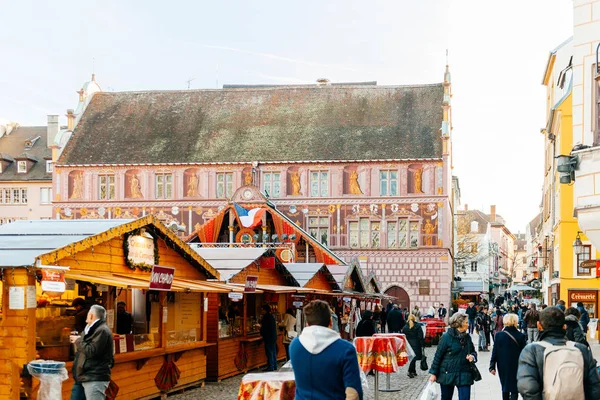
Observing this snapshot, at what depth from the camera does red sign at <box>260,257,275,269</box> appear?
25.1 metres

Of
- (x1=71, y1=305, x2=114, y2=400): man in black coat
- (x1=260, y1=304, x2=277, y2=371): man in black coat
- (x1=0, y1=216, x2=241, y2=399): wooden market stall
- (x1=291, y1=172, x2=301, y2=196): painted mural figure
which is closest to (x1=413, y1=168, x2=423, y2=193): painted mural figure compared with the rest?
(x1=291, y1=172, x2=301, y2=196): painted mural figure

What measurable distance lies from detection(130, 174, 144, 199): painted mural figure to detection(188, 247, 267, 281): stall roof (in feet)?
101

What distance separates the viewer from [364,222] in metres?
54.7

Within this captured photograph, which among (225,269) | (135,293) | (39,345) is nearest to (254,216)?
(225,269)

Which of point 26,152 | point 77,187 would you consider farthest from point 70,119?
point 26,152

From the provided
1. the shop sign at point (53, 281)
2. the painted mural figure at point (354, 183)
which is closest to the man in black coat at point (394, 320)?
the shop sign at point (53, 281)

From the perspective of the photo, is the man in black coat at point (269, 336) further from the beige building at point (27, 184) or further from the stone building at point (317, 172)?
the beige building at point (27, 184)

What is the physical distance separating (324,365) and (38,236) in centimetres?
943

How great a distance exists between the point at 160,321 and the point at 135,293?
780 millimetres

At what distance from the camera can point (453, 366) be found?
11734mm

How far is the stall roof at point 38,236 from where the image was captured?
1322 cm

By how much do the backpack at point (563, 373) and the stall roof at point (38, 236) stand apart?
8010 mm

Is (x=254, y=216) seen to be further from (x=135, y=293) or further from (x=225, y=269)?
(x=135, y=293)

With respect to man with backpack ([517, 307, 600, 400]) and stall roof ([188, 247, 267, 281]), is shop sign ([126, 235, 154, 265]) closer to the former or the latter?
stall roof ([188, 247, 267, 281])
